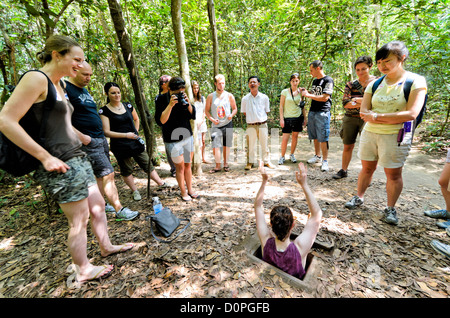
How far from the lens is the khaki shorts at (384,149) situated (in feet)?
8.25

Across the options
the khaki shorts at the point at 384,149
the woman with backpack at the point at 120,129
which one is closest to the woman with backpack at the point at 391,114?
the khaki shorts at the point at 384,149

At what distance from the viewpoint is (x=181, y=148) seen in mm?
3244

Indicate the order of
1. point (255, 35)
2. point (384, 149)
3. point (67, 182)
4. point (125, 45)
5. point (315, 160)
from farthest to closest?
point (255, 35) < point (315, 160) < point (125, 45) < point (384, 149) < point (67, 182)

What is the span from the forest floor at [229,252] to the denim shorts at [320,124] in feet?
4.04

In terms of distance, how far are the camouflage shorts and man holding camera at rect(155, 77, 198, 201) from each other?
1.48m

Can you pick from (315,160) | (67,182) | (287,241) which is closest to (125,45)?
(67,182)

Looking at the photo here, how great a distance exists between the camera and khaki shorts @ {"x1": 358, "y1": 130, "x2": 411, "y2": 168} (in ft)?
8.25

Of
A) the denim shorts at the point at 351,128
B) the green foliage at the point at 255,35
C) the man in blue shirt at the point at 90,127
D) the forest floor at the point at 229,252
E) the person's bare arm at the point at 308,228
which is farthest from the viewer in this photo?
the green foliage at the point at 255,35

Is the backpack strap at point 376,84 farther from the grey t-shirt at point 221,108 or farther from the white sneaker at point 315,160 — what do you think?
the grey t-shirt at point 221,108

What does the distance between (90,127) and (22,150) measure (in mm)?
1303

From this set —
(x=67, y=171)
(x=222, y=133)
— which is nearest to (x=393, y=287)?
(x=67, y=171)

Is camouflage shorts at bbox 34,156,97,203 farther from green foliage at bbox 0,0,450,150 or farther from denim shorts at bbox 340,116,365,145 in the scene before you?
denim shorts at bbox 340,116,365,145

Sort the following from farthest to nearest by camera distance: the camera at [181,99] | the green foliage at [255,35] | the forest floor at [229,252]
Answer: the green foliage at [255,35], the camera at [181,99], the forest floor at [229,252]

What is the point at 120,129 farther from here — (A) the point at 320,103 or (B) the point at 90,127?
(A) the point at 320,103
